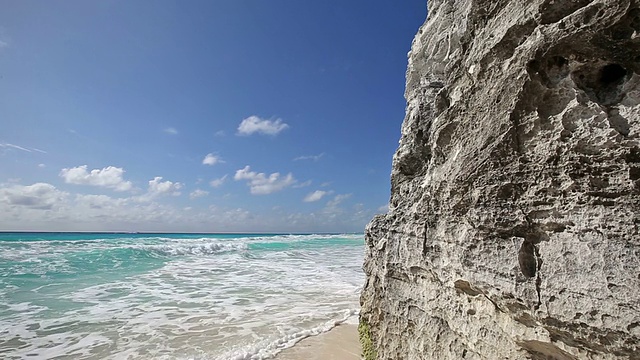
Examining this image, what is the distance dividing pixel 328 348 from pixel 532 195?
4.91m

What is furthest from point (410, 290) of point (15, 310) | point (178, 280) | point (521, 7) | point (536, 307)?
point (178, 280)

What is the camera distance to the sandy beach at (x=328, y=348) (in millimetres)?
5727

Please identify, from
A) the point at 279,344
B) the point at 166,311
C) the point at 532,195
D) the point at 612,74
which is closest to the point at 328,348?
the point at 279,344

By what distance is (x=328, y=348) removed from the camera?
6078 millimetres

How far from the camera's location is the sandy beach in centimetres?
573

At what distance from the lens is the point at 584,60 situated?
96.6 inches

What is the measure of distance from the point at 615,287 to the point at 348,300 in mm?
8437

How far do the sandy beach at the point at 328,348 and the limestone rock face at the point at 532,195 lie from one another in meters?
2.24

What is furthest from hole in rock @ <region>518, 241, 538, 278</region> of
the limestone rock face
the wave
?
the wave

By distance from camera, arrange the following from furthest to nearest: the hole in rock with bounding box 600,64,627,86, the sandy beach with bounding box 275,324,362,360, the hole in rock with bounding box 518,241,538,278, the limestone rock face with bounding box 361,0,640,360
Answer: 1. the sandy beach with bounding box 275,324,362,360
2. the hole in rock with bounding box 518,241,538,278
3. the hole in rock with bounding box 600,64,627,86
4. the limestone rock face with bounding box 361,0,640,360

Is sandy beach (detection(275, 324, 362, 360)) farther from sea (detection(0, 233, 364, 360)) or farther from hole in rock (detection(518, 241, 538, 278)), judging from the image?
hole in rock (detection(518, 241, 538, 278))

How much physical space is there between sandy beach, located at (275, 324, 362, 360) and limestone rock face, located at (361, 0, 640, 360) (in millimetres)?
2241

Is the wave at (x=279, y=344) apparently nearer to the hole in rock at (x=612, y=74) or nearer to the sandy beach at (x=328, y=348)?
the sandy beach at (x=328, y=348)

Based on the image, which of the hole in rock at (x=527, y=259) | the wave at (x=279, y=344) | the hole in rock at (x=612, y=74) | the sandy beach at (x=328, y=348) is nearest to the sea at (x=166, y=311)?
the wave at (x=279, y=344)
